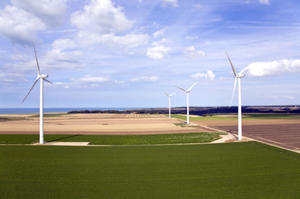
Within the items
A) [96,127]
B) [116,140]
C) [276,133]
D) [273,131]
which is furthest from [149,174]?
[96,127]

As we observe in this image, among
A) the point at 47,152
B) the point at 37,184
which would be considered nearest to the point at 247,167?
the point at 37,184

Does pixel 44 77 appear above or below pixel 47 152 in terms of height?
above

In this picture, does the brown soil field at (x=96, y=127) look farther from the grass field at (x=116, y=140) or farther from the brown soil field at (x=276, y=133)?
the grass field at (x=116, y=140)

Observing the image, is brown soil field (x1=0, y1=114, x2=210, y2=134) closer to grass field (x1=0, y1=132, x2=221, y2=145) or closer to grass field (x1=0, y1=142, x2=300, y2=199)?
grass field (x1=0, y1=132, x2=221, y2=145)

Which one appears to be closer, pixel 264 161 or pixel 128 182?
pixel 128 182

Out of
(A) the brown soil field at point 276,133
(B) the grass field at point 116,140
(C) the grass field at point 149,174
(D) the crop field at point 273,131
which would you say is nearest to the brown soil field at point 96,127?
(D) the crop field at point 273,131

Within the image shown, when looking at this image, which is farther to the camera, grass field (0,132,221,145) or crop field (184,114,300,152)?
grass field (0,132,221,145)

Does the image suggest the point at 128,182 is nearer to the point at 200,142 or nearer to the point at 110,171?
the point at 110,171

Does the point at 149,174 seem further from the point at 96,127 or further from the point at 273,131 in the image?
the point at 96,127

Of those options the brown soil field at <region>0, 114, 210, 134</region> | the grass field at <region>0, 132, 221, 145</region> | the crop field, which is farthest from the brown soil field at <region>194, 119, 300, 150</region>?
the brown soil field at <region>0, 114, 210, 134</region>

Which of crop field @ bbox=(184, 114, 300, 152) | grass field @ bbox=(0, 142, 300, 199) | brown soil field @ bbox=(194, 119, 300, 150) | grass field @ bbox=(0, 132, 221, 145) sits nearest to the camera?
grass field @ bbox=(0, 142, 300, 199)
